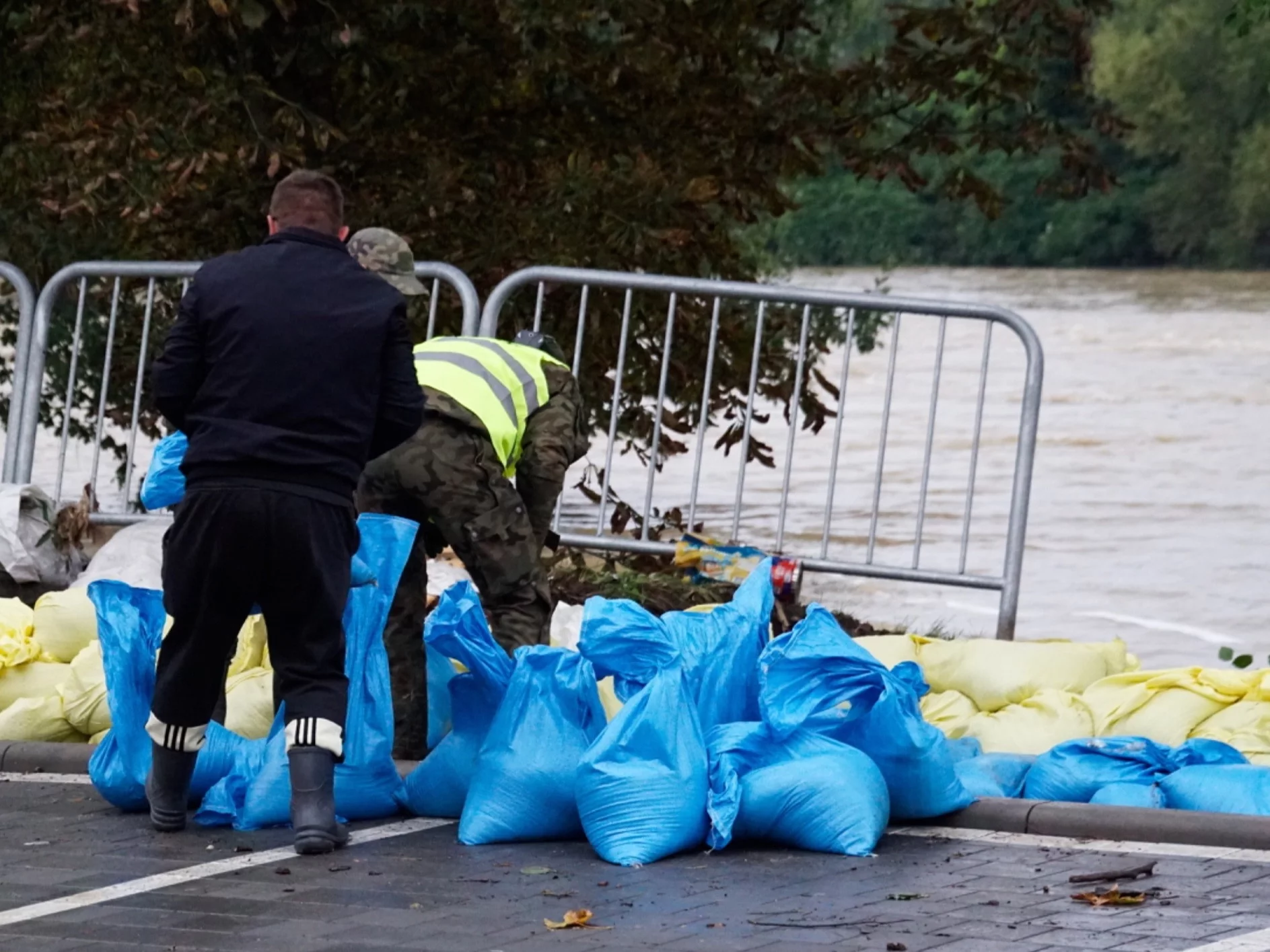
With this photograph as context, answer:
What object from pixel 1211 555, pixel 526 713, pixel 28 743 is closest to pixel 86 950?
pixel 526 713

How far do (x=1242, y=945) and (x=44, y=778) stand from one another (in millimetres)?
3613

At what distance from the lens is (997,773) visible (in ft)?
19.5

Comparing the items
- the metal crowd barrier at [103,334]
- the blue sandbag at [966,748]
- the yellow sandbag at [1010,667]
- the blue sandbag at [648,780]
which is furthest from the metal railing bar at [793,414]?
the blue sandbag at [648,780]

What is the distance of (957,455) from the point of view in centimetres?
2345

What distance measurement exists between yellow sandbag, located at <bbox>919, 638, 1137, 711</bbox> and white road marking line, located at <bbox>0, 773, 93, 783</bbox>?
8.32ft

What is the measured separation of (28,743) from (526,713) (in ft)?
6.42

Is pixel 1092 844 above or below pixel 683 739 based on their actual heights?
below

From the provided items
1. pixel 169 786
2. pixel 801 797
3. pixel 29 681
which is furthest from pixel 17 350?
pixel 801 797

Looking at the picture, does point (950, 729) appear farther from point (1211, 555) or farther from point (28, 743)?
point (1211, 555)

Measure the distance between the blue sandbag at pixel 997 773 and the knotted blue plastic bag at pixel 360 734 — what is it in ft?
5.00

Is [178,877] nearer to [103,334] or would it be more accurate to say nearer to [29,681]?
[29,681]

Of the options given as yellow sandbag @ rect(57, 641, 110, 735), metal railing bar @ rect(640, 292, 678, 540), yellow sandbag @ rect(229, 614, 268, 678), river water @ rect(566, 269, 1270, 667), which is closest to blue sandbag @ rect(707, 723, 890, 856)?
yellow sandbag @ rect(229, 614, 268, 678)

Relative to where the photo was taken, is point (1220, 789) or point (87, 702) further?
point (87, 702)

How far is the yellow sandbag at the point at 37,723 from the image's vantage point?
6.71 metres
